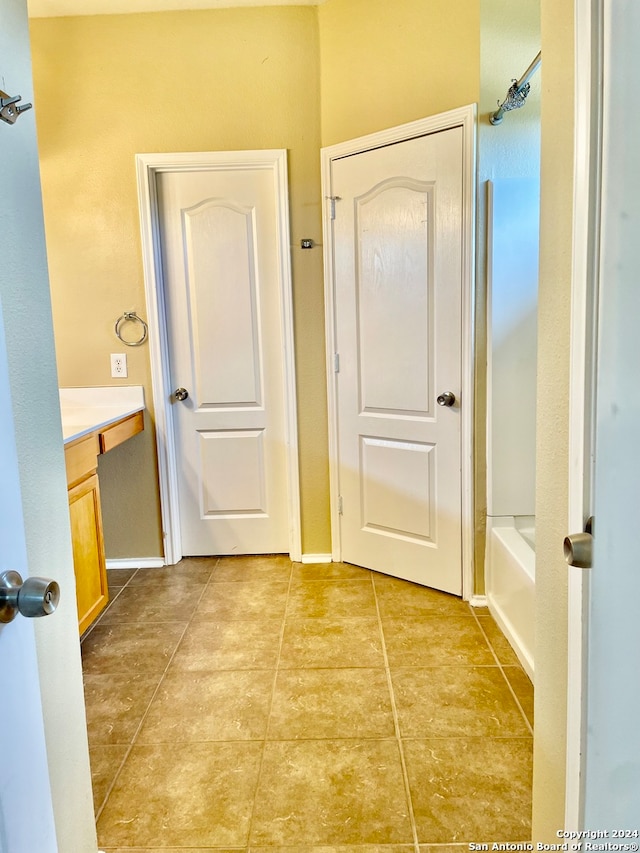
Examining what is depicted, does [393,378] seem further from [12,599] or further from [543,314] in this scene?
[12,599]

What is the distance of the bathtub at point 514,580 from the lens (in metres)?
2.06

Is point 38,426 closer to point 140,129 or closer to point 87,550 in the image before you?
point 87,550

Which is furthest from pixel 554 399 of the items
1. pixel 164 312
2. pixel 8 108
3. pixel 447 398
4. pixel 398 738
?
pixel 164 312

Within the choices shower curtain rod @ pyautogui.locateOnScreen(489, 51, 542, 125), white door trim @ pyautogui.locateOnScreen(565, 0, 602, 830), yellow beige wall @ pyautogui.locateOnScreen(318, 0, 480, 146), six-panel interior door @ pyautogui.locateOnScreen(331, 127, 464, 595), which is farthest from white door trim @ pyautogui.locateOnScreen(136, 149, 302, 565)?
white door trim @ pyautogui.locateOnScreen(565, 0, 602, 830)

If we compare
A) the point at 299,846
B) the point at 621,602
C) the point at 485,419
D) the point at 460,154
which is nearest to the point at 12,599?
the point at 621,602

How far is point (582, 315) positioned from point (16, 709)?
83 centimetres

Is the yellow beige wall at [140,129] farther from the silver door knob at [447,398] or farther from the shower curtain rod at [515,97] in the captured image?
the shower curtain rod at [515,97]

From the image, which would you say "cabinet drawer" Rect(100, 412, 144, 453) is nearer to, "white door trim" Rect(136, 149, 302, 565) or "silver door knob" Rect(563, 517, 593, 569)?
"white door trim" Rect(136, 149, 302, 565)

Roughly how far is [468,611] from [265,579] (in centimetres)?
102

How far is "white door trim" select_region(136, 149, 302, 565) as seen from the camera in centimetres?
287

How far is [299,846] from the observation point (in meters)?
1.36

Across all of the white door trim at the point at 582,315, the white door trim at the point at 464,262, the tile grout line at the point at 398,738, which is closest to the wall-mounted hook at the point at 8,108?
the white door trim at the point at 582,315

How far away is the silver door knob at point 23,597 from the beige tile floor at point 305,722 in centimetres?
106

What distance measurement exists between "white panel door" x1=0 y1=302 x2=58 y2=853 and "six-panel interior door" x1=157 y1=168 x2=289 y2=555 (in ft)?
7.91
